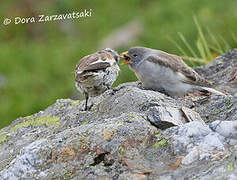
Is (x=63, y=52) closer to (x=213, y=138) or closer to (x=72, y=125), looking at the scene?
(x=72, y=125)

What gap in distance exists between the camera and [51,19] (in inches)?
532

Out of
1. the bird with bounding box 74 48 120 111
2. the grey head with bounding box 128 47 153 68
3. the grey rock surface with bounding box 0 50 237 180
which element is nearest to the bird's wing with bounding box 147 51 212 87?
the grey head with bounding box 128 47 153 68

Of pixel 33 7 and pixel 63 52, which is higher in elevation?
pixel 33 7

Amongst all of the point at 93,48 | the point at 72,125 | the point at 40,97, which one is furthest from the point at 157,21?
the point at 72,125

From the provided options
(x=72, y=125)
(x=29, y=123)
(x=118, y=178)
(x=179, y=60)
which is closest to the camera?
(x=118, y=178)

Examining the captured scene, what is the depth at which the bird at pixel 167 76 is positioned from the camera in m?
5.73

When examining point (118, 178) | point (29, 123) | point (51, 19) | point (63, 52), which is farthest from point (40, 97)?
point (118, 178)

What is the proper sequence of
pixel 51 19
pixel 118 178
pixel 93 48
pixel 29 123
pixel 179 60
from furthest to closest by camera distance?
pixel 51 19, pixel 93 48, pixel 179 60, pixel 29 123, pixel 118 178

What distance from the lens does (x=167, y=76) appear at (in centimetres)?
577

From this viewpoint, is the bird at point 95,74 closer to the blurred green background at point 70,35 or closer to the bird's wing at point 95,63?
Result: the bird's wing at point 95,63

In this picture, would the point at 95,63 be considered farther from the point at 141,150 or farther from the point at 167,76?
the point at 141,150

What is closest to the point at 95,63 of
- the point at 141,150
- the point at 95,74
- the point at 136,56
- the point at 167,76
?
the point at 95,74

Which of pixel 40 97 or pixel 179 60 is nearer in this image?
pixel 179 60

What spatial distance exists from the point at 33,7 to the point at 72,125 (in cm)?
958
